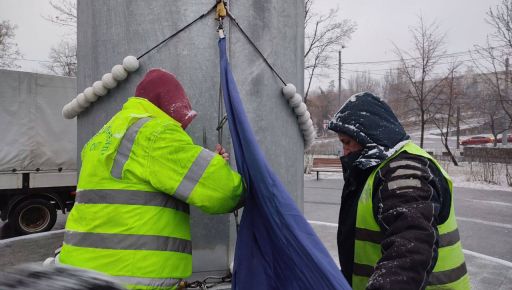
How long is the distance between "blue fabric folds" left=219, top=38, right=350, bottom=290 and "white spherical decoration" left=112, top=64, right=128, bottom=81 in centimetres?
123

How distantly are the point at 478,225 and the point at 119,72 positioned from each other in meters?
8.77

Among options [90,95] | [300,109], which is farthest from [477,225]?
[90,95]

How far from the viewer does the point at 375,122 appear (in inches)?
87.0

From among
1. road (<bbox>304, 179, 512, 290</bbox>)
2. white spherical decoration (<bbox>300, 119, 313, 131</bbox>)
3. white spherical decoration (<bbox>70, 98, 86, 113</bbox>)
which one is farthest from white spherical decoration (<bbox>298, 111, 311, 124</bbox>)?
road (<bbox>304, 179, 512, 290</bbox>)

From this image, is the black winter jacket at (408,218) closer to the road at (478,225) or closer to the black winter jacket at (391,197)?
the black winter jacket at (391,197)

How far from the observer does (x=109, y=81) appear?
3.59 meters

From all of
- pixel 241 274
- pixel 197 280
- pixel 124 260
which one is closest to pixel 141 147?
pixel 124 260

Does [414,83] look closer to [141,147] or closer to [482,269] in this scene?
[482,269]

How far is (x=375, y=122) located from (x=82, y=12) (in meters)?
3.02

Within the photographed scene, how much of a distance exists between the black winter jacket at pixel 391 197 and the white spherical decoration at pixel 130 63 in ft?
6.03

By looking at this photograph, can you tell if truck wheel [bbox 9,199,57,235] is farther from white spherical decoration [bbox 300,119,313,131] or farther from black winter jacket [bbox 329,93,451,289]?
black winter jacket [bbox 329,93,451,289]

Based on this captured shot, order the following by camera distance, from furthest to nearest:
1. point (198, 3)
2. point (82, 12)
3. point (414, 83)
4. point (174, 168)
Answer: point (414, 83)
point (82, 12)
point (198, 3)
point (174, 168)

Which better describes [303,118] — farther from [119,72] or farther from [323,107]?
[323,107]

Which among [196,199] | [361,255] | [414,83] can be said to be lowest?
[361,255]
